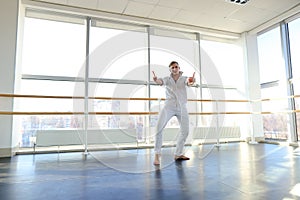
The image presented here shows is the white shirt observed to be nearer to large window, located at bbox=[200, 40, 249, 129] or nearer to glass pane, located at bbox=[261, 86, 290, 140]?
large window, located at bbox=[200, 40, 249, 129]

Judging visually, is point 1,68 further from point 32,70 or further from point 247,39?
point 247,39

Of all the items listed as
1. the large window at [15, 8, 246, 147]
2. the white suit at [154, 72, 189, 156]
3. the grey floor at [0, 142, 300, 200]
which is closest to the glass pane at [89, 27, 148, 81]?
the large window at [15, 8, 246, 147]

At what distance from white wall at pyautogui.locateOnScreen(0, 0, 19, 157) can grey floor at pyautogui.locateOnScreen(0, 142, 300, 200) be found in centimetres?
80

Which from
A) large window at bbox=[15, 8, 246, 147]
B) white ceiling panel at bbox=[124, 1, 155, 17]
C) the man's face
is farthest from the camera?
white ceiling panel at bbox=[124, 1, 155, 17]

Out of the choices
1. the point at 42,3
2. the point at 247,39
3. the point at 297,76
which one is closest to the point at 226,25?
the point at 247,39

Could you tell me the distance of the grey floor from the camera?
1223 millimetres

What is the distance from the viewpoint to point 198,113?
3.79 metres

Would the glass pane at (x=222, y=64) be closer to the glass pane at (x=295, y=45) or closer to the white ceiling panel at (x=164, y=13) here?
the glass pane at (x=295, y=45)

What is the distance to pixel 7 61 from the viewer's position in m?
2.92

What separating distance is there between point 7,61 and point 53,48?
80cm

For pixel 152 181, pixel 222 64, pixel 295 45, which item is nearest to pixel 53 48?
pixel 152 181

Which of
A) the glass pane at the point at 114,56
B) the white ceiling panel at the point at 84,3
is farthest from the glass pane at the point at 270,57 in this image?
the white ceiling panel at the point at 84,3

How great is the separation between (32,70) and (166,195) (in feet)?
10.2

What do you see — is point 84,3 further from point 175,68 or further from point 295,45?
point 295,45
